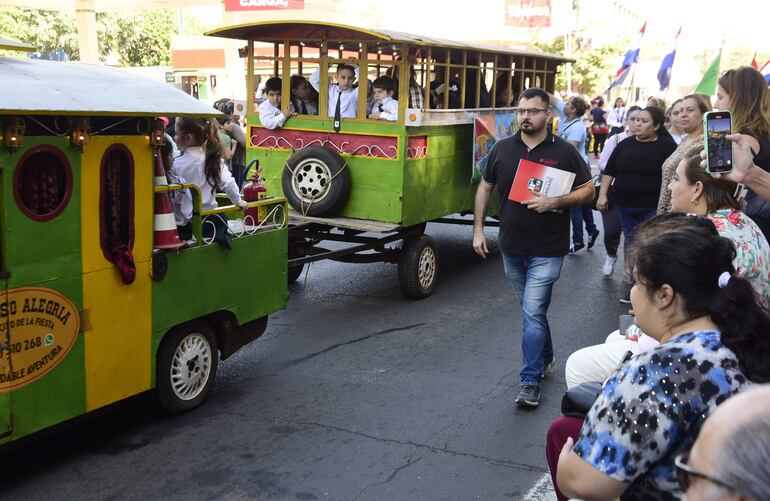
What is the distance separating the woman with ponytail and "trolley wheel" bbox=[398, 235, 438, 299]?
8.97ft

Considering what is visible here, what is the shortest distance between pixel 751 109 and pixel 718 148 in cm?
142

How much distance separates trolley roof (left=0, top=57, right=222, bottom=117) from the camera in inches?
157

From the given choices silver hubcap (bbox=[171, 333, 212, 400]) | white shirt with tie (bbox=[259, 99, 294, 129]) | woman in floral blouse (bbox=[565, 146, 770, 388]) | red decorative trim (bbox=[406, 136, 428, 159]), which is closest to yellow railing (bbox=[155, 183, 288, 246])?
silver hubcap (bbox=[171, 333, 212, 400])

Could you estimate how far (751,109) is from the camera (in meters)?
4.99

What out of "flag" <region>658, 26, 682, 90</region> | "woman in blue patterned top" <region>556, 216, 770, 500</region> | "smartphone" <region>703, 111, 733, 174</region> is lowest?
"woman in blue patterned top" <region>556, 216, 770, 500</region>

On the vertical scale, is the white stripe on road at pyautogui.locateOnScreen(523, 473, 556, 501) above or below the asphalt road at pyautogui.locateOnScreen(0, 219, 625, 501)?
below

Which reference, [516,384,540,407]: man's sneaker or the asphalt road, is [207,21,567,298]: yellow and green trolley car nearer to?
the asphalt road

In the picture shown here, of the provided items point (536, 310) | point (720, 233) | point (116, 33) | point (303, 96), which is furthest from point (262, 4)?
point (720, 233)

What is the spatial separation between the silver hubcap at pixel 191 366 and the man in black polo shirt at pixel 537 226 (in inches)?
82.2

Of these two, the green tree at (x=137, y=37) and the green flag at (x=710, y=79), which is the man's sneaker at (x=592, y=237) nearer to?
the green flag at (x=710, y=79)

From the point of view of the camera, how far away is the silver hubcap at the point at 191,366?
17.4 feet

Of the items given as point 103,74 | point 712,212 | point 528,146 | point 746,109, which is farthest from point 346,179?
point 712,212

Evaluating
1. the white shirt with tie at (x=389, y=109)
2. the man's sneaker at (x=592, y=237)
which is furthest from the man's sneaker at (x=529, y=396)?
the man's sneaker at (x=592, y=237)

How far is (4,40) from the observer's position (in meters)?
4.77
